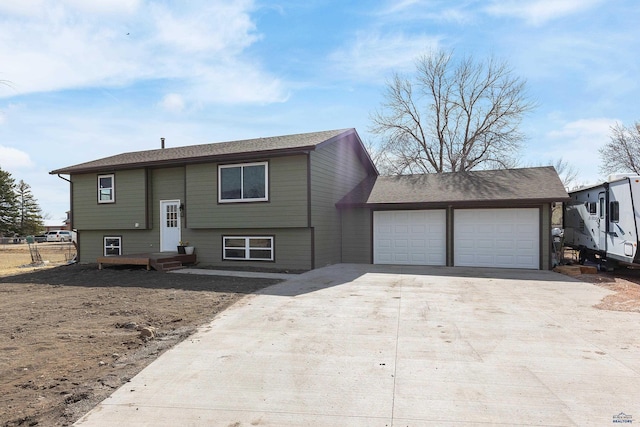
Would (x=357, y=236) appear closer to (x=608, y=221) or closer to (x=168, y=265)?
(x=168, y=265)

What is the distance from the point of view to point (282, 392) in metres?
3.63

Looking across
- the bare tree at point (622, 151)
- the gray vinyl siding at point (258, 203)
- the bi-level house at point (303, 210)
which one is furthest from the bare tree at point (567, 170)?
the gray vinyl siding at point (258, 203)

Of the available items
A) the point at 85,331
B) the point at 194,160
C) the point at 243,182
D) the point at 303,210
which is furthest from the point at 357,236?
the point at 85,331

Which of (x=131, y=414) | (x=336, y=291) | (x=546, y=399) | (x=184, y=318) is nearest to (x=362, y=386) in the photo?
(x=546, y=399)

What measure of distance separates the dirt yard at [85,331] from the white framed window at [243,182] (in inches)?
132

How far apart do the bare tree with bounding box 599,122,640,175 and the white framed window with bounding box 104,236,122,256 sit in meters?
29.4

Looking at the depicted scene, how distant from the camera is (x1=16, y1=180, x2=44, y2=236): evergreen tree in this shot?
53.7 metres

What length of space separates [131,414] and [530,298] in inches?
302

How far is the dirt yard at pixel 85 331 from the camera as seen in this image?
3498 mm

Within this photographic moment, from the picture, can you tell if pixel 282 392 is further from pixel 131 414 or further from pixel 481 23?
pixel 481 23

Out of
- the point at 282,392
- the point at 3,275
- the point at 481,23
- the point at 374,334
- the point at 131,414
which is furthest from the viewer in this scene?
the point at 3,275

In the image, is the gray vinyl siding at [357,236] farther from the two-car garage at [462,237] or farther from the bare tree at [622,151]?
the bare tree at [622,151]

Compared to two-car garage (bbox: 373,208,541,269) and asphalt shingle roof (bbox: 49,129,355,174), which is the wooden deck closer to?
asphalt shingle roof (bbox: 49,129,355,174)

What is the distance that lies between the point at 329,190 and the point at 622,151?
73.0ft
